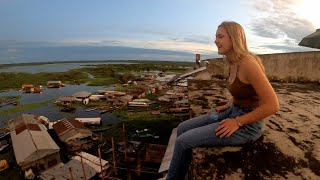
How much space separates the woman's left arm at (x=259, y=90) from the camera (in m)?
3.00

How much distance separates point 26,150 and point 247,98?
60.9ft

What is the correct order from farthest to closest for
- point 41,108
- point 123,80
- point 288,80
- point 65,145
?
point 123,80 < point 41,108 < point 65,145 < point 288,80

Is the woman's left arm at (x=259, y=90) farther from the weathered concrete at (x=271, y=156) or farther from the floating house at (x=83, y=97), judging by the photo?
the floating house at (x=83, y=97)

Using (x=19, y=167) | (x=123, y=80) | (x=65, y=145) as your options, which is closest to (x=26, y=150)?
(x=19, y=167)

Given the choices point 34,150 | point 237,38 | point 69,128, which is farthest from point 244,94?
point 69,128

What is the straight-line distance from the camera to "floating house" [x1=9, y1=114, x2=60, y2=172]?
1761cm

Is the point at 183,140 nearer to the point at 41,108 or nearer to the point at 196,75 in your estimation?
the point at 196,75

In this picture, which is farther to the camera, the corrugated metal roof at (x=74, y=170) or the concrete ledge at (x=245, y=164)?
the corrugated metal roof at (x=74, y=170)

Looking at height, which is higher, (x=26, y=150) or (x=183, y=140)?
(x=183, y=140)

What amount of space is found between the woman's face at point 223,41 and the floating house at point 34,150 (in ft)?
57.9

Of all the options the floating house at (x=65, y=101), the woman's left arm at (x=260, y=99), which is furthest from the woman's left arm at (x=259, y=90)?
the floating house at (x=65, y=101)

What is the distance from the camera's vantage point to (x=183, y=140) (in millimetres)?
3256

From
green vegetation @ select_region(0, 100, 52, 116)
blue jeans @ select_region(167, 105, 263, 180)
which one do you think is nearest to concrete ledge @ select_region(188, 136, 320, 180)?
blue jeans @ select_region(167, 105, 263, 180)

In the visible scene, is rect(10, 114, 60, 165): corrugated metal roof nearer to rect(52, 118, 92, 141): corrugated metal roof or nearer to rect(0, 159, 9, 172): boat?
rect(0, 159, 9, 172): boat
